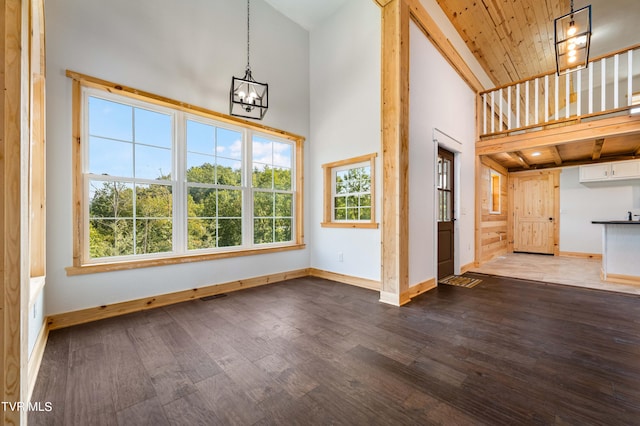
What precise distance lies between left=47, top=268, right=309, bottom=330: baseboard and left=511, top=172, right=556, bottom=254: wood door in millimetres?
6874

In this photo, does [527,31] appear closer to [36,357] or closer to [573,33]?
[573,33]

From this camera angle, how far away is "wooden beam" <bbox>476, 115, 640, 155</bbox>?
367 centimetres

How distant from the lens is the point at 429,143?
363 cm

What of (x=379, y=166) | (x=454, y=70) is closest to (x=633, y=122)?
(x=454, y=70)

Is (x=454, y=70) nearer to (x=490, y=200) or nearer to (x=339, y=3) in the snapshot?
(x=339, y=3)

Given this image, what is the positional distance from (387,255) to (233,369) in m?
1.96

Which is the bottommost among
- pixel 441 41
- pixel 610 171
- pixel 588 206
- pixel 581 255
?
pixel 581 255

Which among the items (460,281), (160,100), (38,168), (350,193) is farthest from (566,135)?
(38,168)

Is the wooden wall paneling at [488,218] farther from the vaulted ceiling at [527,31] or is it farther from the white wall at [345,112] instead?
the white wall at [345,112]

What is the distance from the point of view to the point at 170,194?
10.0ft

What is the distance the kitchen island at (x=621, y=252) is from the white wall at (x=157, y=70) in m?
4.56

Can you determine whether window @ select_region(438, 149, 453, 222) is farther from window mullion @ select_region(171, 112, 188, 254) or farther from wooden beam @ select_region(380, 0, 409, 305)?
window mullion @ select_region(171, 112, 188, 254)

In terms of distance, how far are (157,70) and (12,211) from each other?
8.42 feet

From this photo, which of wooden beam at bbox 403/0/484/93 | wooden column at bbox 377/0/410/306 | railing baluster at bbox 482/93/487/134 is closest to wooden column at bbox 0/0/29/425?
wooden column at bbox 377/0/410/306
